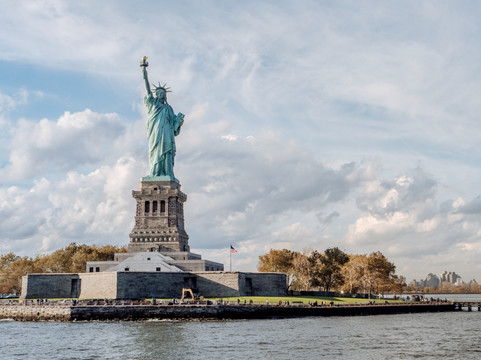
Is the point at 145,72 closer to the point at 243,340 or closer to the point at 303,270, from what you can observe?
the point at 303,270

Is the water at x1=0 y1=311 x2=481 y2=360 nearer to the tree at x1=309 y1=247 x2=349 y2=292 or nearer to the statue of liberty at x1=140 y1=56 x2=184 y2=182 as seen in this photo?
the statue of liberty at x1=140 y1=56 x2=184 y2=182

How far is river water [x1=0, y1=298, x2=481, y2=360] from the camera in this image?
130 feet

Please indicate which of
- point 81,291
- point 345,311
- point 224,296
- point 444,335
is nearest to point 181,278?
point 224,296

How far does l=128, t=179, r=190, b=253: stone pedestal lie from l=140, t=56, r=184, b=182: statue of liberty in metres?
2.18

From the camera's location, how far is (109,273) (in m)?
70.6

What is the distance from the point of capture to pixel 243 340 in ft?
147

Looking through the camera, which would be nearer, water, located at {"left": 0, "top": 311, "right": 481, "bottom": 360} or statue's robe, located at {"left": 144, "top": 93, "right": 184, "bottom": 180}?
water, located at {"left": 0, "top": 311, "right": 481, "bottom": 360}

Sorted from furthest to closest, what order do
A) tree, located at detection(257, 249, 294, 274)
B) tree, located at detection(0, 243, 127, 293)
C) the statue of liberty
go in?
1. tree, located at detection(257, 249, 294, 274)
2. tree, located at detection(0, 243, 127, 293)
3. the statue of liberty

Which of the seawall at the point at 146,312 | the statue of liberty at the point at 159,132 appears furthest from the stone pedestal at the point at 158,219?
the seawall at the point at 146,312

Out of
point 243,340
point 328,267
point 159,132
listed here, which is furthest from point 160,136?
point 243,340

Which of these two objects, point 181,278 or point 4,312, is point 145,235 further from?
point 4,312

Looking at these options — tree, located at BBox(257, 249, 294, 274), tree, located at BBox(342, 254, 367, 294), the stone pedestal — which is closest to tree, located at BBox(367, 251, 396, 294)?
tree, located at BBox(342, 254, 367, 294)

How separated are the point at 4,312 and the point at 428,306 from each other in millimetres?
54069

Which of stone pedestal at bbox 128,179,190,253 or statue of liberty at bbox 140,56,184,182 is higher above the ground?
statue of liberty at bbox 140,56,184,182
